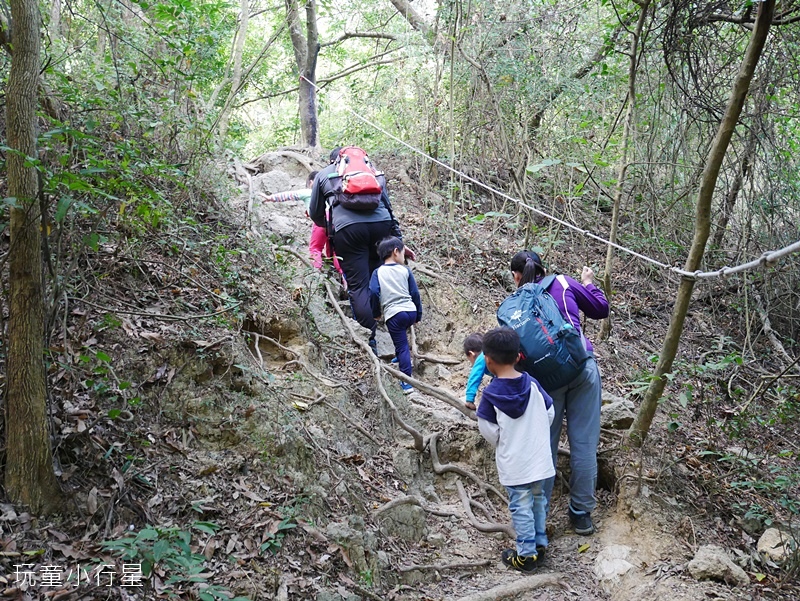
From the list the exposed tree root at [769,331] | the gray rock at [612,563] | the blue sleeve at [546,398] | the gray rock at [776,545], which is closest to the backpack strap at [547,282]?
the blue sleeve at [546,398]

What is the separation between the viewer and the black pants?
5.74 meters

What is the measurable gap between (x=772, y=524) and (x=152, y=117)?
5.52 m

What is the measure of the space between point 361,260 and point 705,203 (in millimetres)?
3083

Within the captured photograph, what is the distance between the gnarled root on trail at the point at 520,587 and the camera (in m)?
3.46

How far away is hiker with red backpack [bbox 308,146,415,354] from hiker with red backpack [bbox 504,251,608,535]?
1892 mm

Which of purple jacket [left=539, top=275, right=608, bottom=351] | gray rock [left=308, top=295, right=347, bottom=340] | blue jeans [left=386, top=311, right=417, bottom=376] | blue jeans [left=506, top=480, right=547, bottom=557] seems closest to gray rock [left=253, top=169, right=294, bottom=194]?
gray rock [left=308, top=295, right=347, bottom=340]

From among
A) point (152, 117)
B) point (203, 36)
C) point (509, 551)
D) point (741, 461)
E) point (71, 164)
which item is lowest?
point (509, 551)

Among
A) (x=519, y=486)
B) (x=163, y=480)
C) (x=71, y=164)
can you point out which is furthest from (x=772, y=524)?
(x=71, y=164)

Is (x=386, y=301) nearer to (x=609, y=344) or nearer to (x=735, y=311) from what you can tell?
(x=609, y=344)

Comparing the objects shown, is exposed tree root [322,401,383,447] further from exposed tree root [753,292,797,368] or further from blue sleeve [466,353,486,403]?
exposed tree root [753,292,797,368]

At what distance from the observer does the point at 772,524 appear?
3898mm

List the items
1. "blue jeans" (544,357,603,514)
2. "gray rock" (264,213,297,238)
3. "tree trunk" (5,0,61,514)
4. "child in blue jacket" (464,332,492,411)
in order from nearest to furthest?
"tree trunk" (5,0,61,514), "blue jeans" (544,357,603,514), "child in blue jacket" (464,332,492,411), "gray rock" (264,213,297,238)

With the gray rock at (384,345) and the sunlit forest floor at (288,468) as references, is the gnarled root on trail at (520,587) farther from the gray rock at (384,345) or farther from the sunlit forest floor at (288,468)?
the gray rock at (384,345)

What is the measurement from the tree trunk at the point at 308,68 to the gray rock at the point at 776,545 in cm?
826
